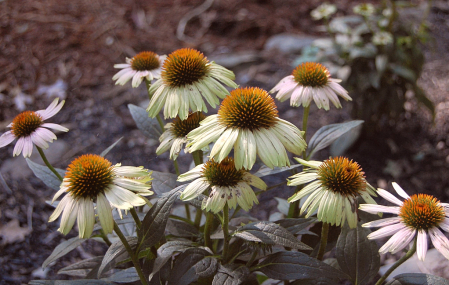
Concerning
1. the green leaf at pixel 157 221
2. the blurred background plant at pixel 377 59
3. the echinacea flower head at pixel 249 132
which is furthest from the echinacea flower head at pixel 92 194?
the blurred background plant at pixel 377 59

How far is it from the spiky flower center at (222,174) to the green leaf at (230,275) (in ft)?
1.08

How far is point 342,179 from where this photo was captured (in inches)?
51.3

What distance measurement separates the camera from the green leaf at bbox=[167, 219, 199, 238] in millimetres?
1682

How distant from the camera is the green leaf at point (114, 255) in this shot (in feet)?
4.50

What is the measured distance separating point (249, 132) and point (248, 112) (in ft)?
0.21

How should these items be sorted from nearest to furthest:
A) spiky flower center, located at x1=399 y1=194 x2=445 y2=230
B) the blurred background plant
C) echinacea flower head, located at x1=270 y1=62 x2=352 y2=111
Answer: spiky flower center, located at x1=399 y1=194 x2=445 y2=230 < echinacea flower head, located at x1=270 y1=62 x2=352 y2=111 < the blurred background plant

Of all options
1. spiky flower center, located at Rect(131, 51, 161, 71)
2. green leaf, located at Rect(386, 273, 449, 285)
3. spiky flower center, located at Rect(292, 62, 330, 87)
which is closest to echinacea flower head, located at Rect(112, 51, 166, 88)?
spiky flower center, located at Rect(131, 51, 161, 71)

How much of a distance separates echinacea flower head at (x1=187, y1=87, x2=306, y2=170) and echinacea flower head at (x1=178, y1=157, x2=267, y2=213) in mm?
90

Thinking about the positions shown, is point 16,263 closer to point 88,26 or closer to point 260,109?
point 260,109

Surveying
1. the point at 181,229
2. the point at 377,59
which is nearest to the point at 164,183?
the point at 181,229

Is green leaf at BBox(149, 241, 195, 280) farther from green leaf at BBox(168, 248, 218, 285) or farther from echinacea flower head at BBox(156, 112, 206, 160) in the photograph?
echinacea flower head at BBox(156, 112, 206, 160)

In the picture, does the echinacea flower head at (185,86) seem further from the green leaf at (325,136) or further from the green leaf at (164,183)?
the green leaf at (325,136)

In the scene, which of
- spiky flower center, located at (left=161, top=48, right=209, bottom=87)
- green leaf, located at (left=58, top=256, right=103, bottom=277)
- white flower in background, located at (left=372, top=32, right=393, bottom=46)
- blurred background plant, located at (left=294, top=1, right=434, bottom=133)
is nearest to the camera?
spiky flower center, located at (left=161, top=48, right=209, bottom=87)

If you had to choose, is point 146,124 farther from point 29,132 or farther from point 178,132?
point 29,132
